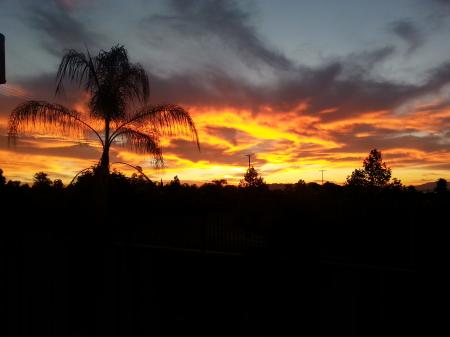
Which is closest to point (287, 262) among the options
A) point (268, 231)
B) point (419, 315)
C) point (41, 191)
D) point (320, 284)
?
point (320, 284)

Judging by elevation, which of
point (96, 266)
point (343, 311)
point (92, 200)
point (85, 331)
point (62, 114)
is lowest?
point (85, 331)

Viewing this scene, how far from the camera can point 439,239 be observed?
7.09 meters

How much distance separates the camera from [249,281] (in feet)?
18.5

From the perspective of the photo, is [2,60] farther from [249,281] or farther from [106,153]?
[106,153]

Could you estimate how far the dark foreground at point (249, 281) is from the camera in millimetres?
4699

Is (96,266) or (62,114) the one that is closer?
(96,266)

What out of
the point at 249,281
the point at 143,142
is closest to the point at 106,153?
the point at 143,142

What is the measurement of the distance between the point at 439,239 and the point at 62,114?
10184mm

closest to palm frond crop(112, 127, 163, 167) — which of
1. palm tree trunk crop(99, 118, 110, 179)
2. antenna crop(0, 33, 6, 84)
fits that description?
palm tree trunk crop(99, 118, 110, 179)

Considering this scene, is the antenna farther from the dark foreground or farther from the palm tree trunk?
the palm tree trunk

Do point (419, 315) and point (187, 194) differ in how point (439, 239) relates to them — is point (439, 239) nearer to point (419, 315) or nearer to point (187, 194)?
point (419, 315)

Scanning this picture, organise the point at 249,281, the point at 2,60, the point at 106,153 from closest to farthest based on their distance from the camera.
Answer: the point at 2,60 < the point at 249,281 < the point at 106,153

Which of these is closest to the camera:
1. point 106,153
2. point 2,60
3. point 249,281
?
point 2,60

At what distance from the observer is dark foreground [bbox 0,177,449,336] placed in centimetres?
470
